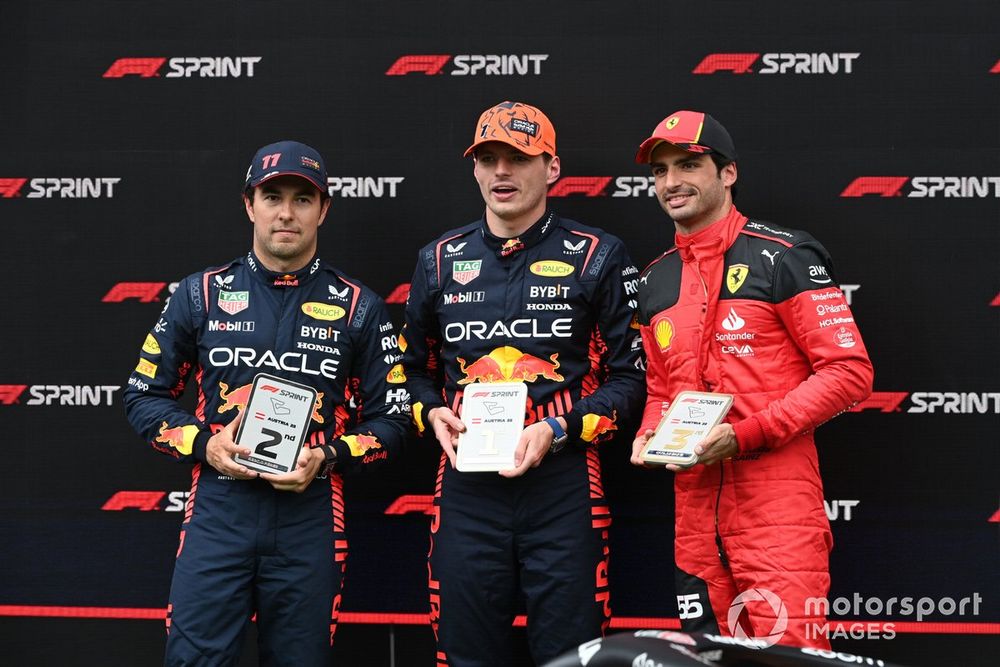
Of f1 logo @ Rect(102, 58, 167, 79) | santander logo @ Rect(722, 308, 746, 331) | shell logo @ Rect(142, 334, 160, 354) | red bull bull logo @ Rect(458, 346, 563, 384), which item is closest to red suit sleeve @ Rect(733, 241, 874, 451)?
santander logo @ Rect(722, 308, 746, 331)

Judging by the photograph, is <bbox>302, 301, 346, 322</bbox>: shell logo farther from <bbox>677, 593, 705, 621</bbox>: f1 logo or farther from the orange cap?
<bbox>677, 593, 705, 621</bbox>: f1 logo

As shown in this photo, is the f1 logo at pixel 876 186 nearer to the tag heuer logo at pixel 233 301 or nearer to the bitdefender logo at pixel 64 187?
the tag heuer logo at pixel 233 301

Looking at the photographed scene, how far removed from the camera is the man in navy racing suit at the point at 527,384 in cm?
297

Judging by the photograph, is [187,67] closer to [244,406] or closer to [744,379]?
[244,406]

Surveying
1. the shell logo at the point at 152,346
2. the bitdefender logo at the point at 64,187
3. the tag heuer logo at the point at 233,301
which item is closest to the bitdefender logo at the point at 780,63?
the tag heuer logo at the point at 233,301

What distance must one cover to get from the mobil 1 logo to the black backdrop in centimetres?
87

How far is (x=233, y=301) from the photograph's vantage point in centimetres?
314

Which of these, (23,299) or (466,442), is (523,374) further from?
(23,299)

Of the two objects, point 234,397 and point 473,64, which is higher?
point 473,64

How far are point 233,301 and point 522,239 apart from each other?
3.23 ft

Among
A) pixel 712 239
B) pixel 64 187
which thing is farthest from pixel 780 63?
pixel 64 187

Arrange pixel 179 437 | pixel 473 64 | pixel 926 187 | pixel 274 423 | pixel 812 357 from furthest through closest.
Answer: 1. pixel 473 64
2. pixel 926 187
3. pixel 179 437
4. pixel 274 423
5. pixel 812 357

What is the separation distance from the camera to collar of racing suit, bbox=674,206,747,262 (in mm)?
2936

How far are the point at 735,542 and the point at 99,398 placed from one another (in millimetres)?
2521
